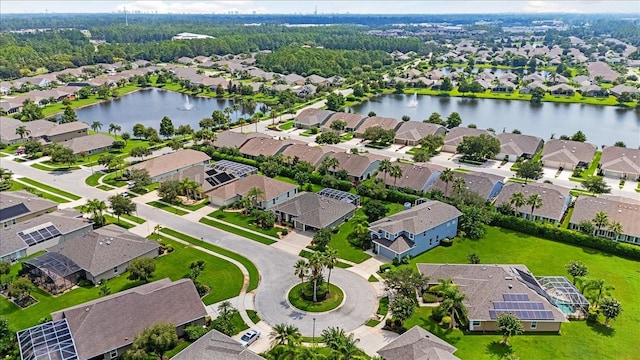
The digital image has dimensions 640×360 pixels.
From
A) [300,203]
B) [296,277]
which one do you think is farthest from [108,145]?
[296,277]

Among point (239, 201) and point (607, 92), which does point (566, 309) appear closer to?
point (239, 201)

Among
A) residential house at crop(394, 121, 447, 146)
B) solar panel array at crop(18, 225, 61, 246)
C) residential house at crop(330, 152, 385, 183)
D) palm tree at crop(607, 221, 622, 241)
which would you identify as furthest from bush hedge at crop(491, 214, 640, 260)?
solar panel array at crop(18, 225, 61, 246)

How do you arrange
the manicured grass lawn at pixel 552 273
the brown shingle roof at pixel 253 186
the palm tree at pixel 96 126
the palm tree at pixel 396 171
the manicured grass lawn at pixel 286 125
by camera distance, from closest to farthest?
the manicured grass lawn at pixel 552 273 < the brown shingle roof at pixel 253 186 < the palm tree at pixel 396 171 < the palm tree at pixel 96 126 < the manicured grass lawn at pixel 286 125

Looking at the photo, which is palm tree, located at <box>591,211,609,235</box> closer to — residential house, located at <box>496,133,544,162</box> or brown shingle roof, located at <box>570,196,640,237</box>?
brown shingle roof, located at <box>570,196,640,237</box>

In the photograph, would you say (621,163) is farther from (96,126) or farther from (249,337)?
(96,126)

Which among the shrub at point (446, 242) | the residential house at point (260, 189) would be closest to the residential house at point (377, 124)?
the residential house at point (260, 189)

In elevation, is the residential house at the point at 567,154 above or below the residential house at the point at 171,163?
above

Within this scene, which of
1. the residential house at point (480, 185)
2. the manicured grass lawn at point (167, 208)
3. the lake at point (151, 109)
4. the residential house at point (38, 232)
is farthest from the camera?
the lake at point (151, 109)

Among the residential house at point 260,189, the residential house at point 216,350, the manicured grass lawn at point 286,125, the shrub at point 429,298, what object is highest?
the manicured grass lawn at point 286,125

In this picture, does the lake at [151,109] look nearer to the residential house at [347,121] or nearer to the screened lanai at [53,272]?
the residential house at [347,121]
